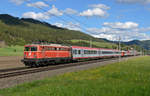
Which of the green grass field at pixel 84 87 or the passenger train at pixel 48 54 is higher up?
the passenger train at pixel 48 54

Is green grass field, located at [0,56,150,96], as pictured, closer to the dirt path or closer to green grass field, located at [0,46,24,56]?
the dirt path

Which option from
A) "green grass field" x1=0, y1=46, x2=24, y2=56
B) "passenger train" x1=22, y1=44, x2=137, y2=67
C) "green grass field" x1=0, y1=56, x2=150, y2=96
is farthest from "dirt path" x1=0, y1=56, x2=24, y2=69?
"green grass field" x1=0, y1=56, x2=150, y2=96

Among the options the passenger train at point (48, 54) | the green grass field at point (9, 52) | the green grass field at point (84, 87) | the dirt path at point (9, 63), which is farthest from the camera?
the green grass field at point (9, 52)

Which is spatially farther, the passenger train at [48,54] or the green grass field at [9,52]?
the green grass field at [9,52]

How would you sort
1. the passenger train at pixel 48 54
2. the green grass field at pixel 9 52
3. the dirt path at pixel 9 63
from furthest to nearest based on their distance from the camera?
the green grass field at pixel 9 52 → the dirt path at pixel 9 63 → the passenger train at pixel 48 54

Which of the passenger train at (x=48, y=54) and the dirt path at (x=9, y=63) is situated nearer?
the passenger train at (x=48, y=54)

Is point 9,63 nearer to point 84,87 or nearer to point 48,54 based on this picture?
point 48,54

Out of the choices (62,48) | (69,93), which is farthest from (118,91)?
(62,48)

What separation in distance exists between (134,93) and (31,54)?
22147 mm

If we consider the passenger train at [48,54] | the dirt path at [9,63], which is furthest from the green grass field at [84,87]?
the dirt path at [9,63]

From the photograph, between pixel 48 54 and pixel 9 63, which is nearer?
pixel 48 54

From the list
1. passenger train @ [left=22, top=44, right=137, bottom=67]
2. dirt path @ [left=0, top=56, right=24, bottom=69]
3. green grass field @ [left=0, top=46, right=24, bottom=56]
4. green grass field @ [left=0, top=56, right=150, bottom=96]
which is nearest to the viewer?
green grass field @ [left=0, top=56, right=150, bottom=96]

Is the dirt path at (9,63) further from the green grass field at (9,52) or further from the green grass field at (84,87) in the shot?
the green grass field at (84,87)

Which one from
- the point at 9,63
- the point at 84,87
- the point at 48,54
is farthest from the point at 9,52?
the point at 84,87
